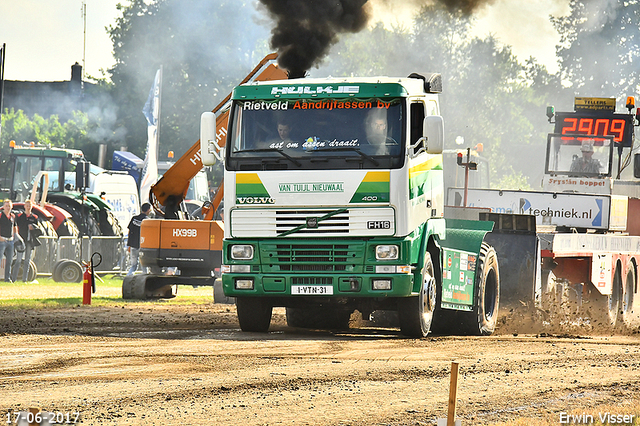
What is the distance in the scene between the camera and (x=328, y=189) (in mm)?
11688

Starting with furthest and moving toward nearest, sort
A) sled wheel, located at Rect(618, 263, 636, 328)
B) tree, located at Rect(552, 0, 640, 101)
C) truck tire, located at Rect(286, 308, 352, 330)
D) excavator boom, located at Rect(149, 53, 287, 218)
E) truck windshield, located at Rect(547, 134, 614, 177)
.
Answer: tree, located at Rect(552, 0, 640, 101)
truck windshield, located at Rect(547, 134, 614, 177)
excavator boom, located at Rect(149, 53, 287, 218)
sled wheel, located at Rect(618, 263, 636, 328)
truck tire, located at Rect(286, 308, 352, 330)

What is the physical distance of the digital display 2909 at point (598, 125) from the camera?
83.7 feet

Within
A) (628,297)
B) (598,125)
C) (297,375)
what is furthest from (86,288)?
(598,125)

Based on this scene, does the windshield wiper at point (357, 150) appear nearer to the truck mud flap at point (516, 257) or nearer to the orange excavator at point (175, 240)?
the truck mud flap at point (516, 257)

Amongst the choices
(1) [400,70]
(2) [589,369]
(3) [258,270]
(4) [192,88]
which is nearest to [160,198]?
(3) [258,270]

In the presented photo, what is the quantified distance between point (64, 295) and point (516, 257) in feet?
31.6

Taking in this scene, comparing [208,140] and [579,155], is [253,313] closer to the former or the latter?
[208,140]

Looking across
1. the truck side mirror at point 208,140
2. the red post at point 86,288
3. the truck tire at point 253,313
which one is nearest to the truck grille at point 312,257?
the truck tire at point 253,313

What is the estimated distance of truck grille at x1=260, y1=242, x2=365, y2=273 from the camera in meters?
11.9

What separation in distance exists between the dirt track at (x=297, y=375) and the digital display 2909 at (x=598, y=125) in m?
12.5

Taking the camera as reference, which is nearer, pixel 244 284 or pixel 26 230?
pixel 244 284

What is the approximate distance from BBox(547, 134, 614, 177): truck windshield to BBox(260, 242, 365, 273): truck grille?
1417 cm

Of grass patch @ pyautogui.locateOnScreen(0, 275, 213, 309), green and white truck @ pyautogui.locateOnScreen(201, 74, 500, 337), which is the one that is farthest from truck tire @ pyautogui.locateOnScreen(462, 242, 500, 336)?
grass patch @ pyautogui.locateOnScreen(0, 275, 213, 309)

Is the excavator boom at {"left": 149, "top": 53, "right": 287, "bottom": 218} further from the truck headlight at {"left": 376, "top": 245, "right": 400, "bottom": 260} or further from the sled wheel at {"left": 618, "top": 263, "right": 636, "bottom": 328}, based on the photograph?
the sled wheel at {"left": 618, "top": 263, "right": 636, "bottom": 328}
